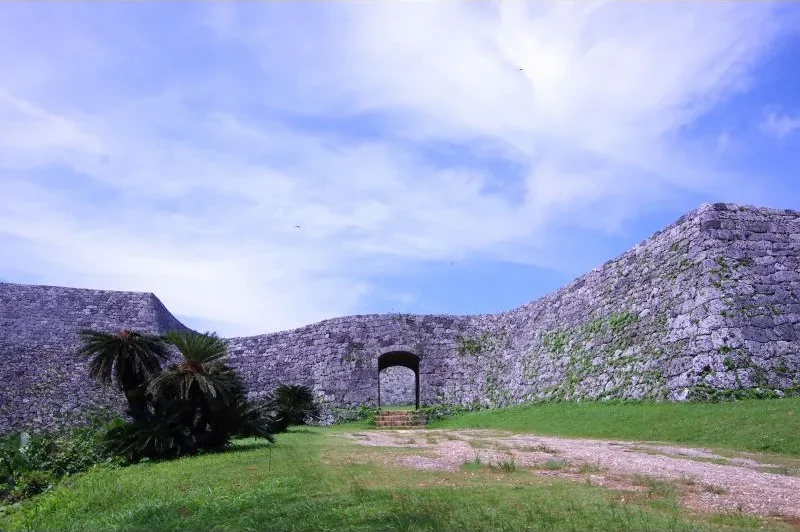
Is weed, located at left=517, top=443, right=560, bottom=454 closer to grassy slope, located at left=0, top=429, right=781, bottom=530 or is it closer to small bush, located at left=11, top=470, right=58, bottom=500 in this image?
grassy slope, located at left=0, top=429, right=781, bottom=530

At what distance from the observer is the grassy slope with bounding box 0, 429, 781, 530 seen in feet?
16.4

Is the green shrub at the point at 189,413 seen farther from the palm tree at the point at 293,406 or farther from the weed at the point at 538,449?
Answer: the palm tree at the point at 293,406

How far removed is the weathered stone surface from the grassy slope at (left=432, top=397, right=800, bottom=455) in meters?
0.78

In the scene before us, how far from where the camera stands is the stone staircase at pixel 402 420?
23.5m

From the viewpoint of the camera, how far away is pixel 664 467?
832cm

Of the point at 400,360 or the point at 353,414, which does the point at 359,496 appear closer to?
the point at 353,414

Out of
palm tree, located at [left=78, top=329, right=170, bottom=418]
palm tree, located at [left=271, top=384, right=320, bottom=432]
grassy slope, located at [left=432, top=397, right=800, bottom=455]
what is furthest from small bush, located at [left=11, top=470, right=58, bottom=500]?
grassy slope, located at [left=432, top=397, right=800, bottom=455]

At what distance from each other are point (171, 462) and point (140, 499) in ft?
13.3

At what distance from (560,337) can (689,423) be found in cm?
946

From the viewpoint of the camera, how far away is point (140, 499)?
7.04 m

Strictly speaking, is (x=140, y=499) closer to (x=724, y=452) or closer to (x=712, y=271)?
(x=724, y=452)

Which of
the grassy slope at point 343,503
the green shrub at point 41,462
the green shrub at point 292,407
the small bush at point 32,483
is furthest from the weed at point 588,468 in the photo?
the green shrub at point 292,407

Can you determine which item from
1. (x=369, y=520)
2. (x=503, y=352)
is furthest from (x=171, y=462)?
(x=503, y=352)

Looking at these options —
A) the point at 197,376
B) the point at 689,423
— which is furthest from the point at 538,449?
the point at 197,376
